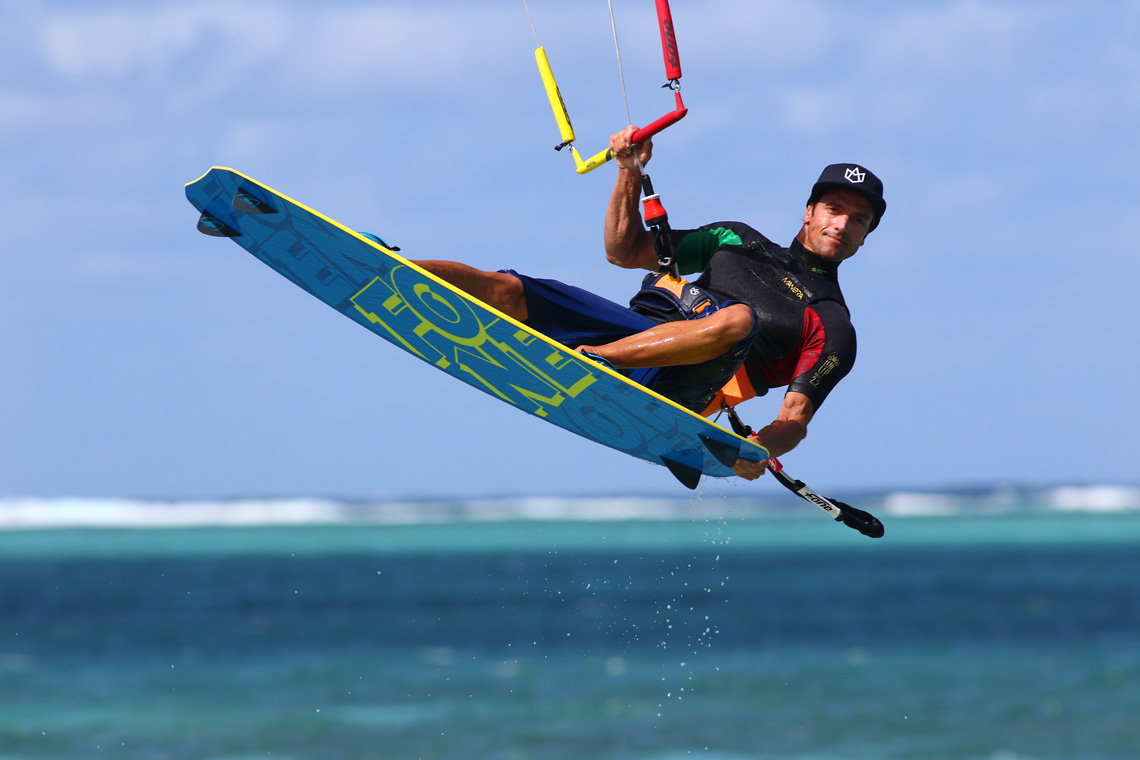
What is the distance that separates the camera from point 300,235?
7594 millimetres

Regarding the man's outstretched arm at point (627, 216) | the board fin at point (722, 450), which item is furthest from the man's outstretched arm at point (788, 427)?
the man's outstretched arm at point (627, 216)

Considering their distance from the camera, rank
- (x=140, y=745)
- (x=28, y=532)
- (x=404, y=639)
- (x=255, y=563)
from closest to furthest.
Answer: (x=140, y=745), (x=404, y=639), (x=255, y=563), (x=28, y=532)

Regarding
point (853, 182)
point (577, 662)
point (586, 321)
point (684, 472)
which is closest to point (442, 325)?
point (586, 321)

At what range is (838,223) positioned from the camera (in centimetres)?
784

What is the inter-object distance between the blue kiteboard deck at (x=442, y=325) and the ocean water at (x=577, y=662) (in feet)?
40.4

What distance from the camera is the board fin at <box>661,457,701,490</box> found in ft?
28.7

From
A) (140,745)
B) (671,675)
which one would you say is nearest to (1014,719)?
(671,675)

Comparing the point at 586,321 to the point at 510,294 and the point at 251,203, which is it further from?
the point at 251,203

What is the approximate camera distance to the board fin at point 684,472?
344 inches

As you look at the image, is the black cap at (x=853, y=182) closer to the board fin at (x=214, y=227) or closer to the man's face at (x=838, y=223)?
the man's face at (x=838, y=223)

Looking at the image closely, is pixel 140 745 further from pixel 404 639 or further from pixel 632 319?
pixel 632 319

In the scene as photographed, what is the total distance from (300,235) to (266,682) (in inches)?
800

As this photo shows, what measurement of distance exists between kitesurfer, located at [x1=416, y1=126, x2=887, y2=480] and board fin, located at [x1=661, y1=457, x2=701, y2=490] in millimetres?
698

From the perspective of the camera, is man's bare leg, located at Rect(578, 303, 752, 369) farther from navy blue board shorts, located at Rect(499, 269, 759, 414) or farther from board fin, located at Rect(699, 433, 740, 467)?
board fin, located at Rect(699, 433, 740, 467)
